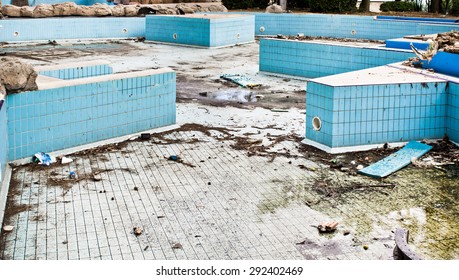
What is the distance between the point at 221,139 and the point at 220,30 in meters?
10.8

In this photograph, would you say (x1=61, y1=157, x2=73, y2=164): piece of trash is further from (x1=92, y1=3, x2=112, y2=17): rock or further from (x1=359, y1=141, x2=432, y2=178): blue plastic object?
(x1=92, y1=3, x2=112, y2=17): rock

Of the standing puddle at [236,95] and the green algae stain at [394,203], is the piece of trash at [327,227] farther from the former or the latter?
the standing puddle at [236,95]

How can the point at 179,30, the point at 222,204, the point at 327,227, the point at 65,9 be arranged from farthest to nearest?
the point at 65,9 → the point at 179,30 → the point at 222,204 → the point at 327,227

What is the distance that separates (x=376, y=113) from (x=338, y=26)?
12.7 meters

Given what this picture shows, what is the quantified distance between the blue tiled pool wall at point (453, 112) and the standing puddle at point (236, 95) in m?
3.97

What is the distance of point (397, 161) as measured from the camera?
8156mm

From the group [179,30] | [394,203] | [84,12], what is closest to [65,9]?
[84,12]

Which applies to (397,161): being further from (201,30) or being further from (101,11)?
(101,11)

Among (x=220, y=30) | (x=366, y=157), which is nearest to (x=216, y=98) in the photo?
(x=366, y=157)

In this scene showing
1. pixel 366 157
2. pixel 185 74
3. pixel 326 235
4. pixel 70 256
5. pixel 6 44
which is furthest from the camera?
pixel 6 44

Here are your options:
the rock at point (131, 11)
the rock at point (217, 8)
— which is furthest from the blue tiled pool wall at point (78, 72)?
the rock at point (217, 8)

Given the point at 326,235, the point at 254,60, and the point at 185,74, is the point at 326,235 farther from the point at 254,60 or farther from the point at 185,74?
the point at 254,60

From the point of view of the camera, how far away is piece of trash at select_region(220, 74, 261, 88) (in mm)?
13306
